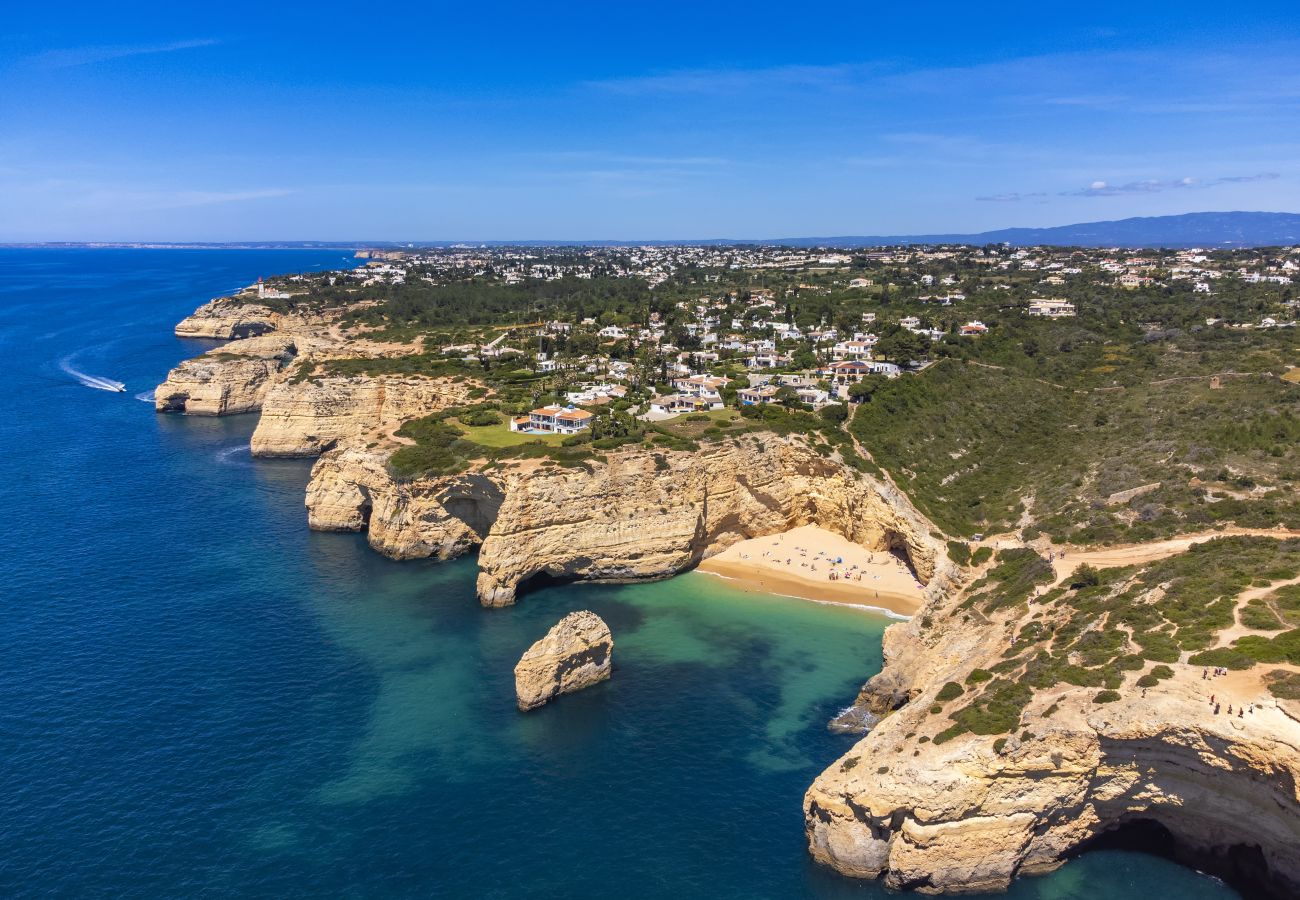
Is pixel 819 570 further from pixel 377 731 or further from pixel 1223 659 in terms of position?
pixel 377 731

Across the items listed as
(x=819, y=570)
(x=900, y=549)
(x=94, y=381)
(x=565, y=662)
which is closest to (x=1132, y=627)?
(x=900, y=549)

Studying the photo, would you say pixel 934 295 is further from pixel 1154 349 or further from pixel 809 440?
A: pixel 809 440

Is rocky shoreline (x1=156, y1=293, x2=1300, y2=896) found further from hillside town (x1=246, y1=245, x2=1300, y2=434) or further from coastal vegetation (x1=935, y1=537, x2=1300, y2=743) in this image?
→ hillside town (x1=246, y1=245, x2=1300, y2=434)

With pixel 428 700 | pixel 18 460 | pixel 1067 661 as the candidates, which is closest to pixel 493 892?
pixel 428 700

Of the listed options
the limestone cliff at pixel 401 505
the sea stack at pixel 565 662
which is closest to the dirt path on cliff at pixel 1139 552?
the sea stack at pixel 565 662

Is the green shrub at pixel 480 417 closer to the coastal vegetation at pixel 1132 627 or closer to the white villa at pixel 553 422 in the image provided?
the white villa at pixel 553 422
